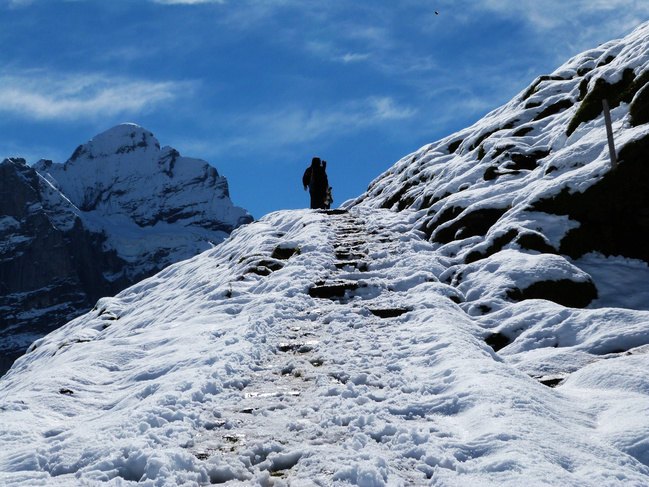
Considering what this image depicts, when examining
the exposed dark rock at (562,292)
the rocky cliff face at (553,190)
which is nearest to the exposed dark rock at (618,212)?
the rocky cliff face at (553,190)

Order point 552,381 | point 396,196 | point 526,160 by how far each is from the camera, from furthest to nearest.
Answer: point 396,196, point 526,160, point 552,381

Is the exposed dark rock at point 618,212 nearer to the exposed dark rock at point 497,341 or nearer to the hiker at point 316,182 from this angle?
the exposed dark rock at point 497,341

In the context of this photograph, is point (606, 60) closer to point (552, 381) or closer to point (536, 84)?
point (536, 84)

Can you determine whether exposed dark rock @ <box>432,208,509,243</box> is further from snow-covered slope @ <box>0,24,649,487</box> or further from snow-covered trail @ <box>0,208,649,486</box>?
snow-covered trail @ <box>0,208,649,486</box>

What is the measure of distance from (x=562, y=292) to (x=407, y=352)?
5.23 meters

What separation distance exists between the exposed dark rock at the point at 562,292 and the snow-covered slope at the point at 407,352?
1.5 inches

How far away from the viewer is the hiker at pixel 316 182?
34469 millimetres

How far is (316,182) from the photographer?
3453cm

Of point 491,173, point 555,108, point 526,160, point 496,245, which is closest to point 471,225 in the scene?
point 496,245

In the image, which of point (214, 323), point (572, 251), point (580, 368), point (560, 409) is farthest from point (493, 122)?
point (560, 409)

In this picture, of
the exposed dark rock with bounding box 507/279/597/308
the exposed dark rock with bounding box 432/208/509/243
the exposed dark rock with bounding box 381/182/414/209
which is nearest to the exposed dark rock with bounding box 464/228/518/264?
the exposed dark rock with bounding box 432/208/509/243

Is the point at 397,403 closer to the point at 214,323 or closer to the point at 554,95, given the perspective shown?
the point at 214,323

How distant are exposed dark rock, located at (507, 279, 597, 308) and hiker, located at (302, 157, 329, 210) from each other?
20657 millimetres

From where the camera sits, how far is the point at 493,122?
1159 inches
